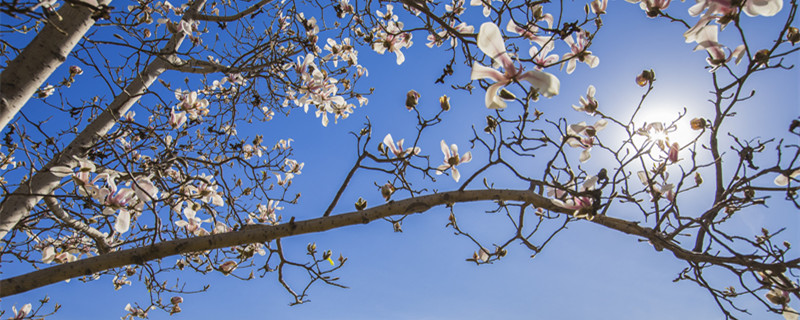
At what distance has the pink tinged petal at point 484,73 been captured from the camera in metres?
1.11

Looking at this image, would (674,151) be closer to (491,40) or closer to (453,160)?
(453,160)

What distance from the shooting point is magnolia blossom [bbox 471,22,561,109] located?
1.04 meters

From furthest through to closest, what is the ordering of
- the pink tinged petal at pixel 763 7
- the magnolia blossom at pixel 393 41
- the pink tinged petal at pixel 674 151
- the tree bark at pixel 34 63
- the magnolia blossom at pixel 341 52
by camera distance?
the magnolia blossom at pixel 341 52 → the magnolia blossom at pixel 393 41 → the pink tinged petal at pixel 674 151 → the tree bark at pixel 34 63 → the pink tinged petal at pixel 763 7

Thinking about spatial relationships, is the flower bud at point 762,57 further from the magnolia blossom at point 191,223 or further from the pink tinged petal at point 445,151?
the magnolia blossom at point 191,223

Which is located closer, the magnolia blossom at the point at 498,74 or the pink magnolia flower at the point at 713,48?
the magnolia blossom at the point at 498,74

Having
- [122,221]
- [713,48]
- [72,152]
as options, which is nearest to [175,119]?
[72,152]

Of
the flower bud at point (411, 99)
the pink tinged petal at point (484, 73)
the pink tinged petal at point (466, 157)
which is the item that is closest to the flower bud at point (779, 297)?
the pink tinged petal at point (466, 157)

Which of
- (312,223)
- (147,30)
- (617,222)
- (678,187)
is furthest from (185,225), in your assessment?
(678,187)

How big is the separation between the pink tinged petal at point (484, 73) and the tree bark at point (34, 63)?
1684 millimetres

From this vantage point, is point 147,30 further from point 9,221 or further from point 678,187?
point 678,187

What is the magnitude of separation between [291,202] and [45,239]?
6.62 ft

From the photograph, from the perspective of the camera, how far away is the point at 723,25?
144 cm

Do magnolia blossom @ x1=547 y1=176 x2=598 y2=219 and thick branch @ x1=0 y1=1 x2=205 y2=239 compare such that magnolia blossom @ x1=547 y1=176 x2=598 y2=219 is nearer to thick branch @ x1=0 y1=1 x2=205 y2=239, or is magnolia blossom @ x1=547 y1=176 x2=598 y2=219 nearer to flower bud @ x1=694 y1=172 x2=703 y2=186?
flower bud @ x1=694 y1=172 x2=703 y2=186

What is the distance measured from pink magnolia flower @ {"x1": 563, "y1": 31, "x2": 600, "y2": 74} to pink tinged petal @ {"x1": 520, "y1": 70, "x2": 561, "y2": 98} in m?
1.18
